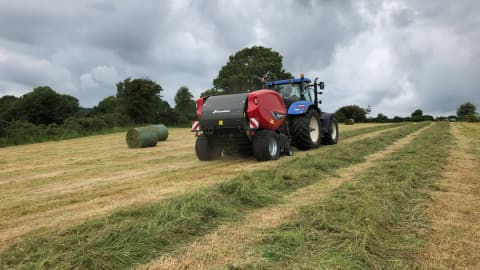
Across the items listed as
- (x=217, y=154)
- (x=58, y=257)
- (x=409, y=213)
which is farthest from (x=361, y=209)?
→ (x=217, y=154)

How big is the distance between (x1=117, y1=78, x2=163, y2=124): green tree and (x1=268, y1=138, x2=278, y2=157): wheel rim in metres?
30.5

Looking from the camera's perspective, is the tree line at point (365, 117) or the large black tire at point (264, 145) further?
the tree line at point (365, 117)

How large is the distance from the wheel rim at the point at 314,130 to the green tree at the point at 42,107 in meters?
46.0

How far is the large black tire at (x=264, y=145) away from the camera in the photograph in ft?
26.1

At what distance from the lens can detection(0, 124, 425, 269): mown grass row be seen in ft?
8.44

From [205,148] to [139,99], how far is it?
3015 centimetres

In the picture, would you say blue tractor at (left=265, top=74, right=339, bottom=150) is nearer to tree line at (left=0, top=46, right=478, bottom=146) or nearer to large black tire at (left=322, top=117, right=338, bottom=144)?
large black tire at (left=322, top=117, right=338, bottom=144)

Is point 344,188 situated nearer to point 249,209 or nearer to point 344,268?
point 249,209

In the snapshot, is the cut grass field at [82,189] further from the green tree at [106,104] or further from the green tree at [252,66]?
the green tree at [106,104]

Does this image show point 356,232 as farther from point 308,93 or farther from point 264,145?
point 308,93

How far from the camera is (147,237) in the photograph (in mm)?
2916

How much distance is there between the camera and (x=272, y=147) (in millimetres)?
8258

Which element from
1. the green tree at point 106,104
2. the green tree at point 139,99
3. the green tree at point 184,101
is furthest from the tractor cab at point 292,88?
the green tree at point 106,104

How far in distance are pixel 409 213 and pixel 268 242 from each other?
67.1 inches
